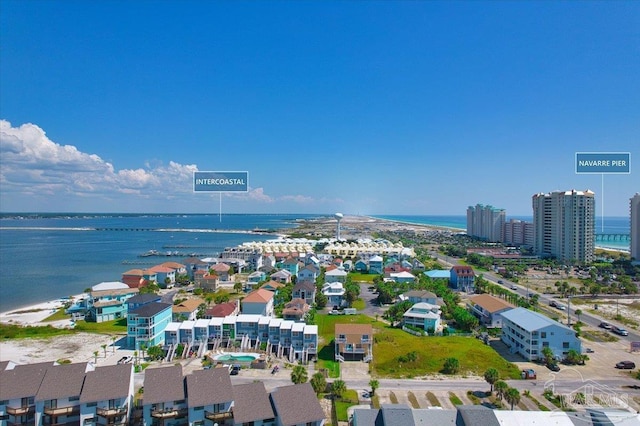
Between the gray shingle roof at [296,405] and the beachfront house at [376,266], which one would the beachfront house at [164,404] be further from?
the beachfront house at [376,266]

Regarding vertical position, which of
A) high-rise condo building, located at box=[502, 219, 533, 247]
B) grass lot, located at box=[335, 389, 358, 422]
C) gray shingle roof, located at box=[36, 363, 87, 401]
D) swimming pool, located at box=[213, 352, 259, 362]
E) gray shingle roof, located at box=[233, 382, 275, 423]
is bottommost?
swimming pool, located at box=[213, 352, 259, 362]

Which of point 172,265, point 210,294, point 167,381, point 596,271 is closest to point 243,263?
point 172,265

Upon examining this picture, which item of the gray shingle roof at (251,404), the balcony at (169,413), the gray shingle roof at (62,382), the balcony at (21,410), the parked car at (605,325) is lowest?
the parked car at (605,325)

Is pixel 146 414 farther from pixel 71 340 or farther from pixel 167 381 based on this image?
pixel 71 340

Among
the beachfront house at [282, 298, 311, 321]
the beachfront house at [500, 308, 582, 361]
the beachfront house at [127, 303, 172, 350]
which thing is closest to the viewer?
the beachfront house at [500, 308, 582, 361]

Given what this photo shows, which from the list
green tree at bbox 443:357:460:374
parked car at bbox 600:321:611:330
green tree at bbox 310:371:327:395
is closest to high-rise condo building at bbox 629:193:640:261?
parked car at bbox 600:321:611:330

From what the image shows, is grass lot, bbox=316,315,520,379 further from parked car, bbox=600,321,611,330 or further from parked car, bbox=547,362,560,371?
parked car, bbox=600,321,611,330

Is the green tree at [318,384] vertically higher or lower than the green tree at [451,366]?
higher

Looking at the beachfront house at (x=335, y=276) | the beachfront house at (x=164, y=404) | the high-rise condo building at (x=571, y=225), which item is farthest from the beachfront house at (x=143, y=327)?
the high-rise condo building at (x=571, y=225)
